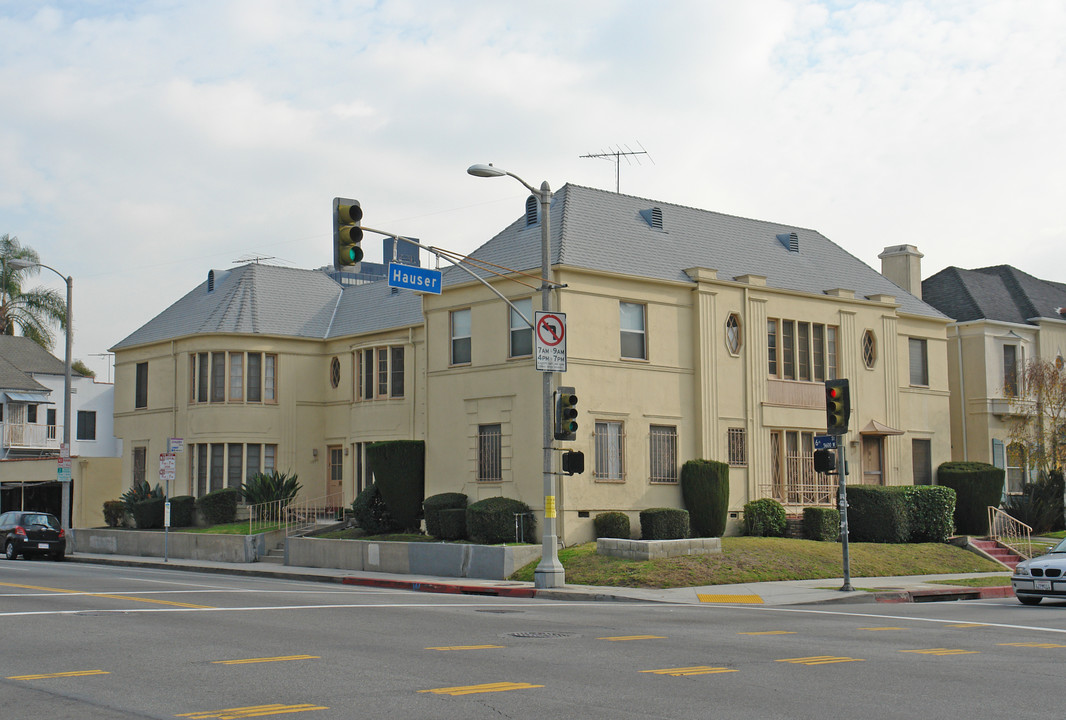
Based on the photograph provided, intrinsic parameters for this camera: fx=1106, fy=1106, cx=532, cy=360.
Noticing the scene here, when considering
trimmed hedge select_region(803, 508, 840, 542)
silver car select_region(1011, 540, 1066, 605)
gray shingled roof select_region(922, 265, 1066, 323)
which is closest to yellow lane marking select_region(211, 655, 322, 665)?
silver car select_region(1011, 540, 1066, 605)

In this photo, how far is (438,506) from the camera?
2858cm

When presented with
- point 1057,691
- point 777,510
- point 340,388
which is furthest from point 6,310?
point 1057,691

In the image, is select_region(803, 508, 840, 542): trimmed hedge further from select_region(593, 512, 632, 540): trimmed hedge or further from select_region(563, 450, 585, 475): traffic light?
select_region(563, 450, 585, 475): traffic light

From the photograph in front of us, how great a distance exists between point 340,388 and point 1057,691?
32.1 metres

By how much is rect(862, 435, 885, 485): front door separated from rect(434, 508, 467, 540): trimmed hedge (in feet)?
42.6

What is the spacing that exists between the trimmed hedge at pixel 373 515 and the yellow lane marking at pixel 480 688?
21.6 m

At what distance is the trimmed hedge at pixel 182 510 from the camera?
37250 millimetres

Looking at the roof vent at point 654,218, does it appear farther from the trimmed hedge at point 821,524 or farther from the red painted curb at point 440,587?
the red painted curb at point 440,587

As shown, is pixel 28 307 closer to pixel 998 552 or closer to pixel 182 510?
pixel 182 510

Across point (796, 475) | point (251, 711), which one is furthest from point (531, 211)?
point (251, 711)

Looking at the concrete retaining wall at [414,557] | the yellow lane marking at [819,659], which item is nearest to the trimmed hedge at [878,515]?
the concrete retaining wall at [414,557]

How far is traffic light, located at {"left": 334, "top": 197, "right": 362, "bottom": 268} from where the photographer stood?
18281mm

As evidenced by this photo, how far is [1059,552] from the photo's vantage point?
70.2 ft

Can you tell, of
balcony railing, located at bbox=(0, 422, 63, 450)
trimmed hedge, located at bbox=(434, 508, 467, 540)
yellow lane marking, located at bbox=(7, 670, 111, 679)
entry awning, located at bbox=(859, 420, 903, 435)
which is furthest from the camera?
balcony railing, located at bbox=(0, 422, 63, 450)
